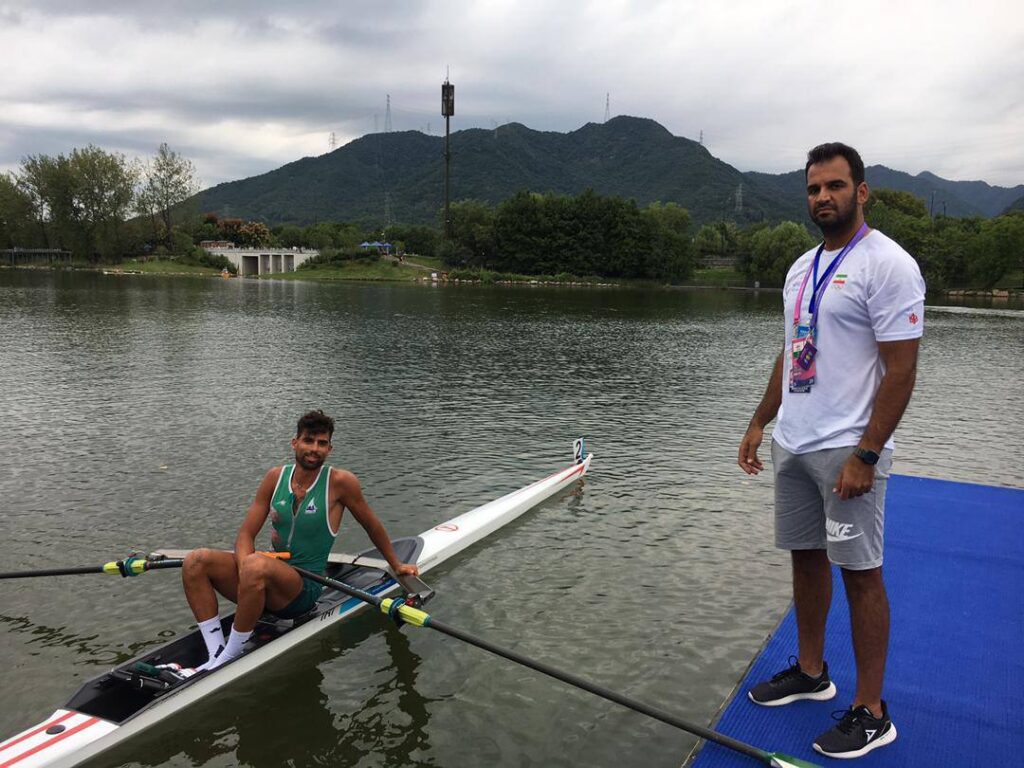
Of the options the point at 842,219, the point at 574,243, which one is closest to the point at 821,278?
the point at 842,219

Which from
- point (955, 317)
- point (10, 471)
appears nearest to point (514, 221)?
point (955, 317)

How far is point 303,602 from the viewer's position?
6.43m

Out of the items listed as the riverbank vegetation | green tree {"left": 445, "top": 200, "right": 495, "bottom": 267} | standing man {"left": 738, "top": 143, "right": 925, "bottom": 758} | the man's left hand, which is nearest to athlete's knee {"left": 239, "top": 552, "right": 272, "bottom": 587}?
standing man {"left": 738, "top": 143, "right": 925, "bottom": 758}

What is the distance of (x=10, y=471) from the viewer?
12117 millimetres

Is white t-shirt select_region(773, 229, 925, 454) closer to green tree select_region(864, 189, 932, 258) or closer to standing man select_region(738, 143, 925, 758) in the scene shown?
standing man select_region(738, 143, 925, 758)

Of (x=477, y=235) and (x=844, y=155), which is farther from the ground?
(x=477, y=235)

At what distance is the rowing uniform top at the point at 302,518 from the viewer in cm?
615

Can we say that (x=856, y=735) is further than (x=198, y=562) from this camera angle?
No


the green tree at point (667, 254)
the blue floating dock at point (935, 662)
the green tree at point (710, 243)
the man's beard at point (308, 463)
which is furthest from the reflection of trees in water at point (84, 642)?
the green tree at point (710, 243)

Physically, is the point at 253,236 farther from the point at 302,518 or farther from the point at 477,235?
the point at 302,518

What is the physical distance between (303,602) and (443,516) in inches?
176

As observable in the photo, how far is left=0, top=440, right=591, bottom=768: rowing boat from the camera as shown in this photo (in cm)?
488

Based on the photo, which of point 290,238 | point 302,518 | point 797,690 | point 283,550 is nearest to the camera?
point 797,690

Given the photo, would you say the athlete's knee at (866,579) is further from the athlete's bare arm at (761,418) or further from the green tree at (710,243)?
the green tree at (710,243)
